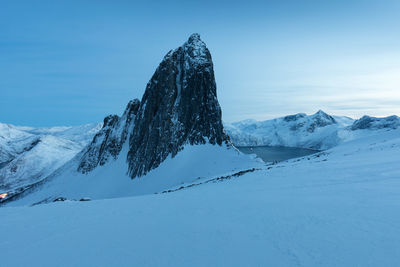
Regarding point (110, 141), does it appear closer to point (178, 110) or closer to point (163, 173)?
point (178, 110)

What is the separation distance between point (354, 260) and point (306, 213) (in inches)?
94.8

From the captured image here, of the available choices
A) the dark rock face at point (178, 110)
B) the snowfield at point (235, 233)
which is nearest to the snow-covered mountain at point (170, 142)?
the dark rock face at point (178, 110)

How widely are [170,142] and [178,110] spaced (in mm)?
8006

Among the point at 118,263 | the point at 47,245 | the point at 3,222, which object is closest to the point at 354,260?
the point at 118,263

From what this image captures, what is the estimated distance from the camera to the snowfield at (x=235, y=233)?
4.13m

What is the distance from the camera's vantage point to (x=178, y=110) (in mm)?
49250

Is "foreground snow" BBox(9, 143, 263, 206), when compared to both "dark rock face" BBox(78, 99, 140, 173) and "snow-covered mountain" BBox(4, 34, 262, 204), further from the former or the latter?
"dark rock face" BBox(78, 99, 140, 173)

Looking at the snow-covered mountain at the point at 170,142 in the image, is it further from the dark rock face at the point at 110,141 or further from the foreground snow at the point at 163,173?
the dark rock face at the point at 110,141

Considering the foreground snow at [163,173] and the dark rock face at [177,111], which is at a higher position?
the dark rock face at [177,111]

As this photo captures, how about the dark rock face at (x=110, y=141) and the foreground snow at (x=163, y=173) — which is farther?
the dark rock face at (x=110, y=141)

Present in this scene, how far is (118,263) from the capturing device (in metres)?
4.60

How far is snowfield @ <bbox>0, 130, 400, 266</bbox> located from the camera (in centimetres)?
413

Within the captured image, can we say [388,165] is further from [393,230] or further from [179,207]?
[179,207]

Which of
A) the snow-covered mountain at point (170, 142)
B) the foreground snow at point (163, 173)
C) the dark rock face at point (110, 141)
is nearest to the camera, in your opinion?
the foreground snow at point (163, 173)
